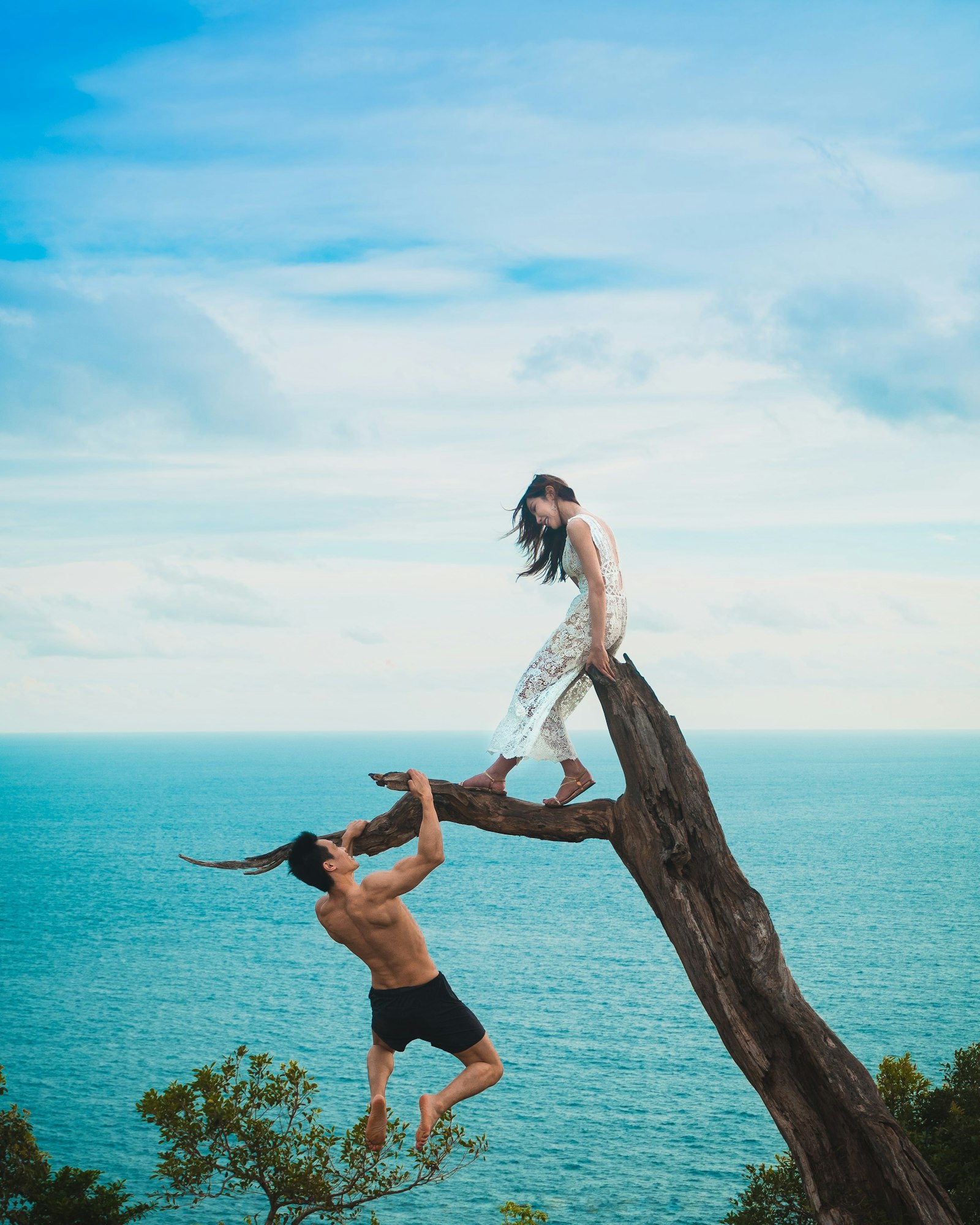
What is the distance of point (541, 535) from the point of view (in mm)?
8117

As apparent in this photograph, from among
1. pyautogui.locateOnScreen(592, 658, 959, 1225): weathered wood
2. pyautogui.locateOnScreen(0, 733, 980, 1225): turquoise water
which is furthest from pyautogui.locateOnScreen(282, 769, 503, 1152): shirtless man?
pyautogui.locateOnScreen(0, 733, 980, 1225): turquoise water

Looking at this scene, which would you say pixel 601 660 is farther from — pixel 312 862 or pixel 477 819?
pixel 312 862

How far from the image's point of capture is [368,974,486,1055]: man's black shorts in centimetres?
679

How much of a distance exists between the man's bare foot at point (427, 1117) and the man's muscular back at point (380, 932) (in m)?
0.73

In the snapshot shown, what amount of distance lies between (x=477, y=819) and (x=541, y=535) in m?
2.29

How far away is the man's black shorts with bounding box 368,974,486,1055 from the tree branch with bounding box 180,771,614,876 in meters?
1.23

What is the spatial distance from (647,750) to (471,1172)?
137 feet

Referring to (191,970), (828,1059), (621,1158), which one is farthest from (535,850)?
(828,1059)

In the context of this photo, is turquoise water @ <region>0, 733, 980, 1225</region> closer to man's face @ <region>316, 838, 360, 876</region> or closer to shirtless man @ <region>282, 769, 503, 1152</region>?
shirtless man @ <region>282, 769, 503, 1152</region>

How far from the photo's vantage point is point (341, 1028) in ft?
196

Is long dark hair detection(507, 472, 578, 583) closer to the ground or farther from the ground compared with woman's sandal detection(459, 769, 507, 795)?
farther from the ground

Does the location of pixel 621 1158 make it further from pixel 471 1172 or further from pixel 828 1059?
pixel 828 1059

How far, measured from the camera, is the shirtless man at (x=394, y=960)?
6.63m

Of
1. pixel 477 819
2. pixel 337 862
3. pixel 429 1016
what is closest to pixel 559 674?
pixel 477 819
